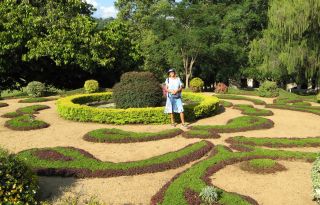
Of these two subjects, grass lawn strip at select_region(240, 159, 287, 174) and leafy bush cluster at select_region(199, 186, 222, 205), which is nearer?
leafy bush cluster at select_region(199, 186, 222, 205)

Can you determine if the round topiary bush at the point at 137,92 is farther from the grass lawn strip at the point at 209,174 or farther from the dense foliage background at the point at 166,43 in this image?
the dense foliage background at the point at 166,43

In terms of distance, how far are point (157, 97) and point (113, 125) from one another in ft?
9.79

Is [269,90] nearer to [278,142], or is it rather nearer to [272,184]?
[278,142]

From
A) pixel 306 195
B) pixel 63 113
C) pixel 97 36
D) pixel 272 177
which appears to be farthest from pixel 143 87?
pixel 97 36

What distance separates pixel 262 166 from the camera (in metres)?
9.38

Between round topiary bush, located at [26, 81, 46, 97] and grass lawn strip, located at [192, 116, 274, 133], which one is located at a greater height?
round topiary bush, located at [26, 81, 46, 97]

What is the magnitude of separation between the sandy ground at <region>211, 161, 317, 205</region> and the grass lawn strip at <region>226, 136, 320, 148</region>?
1.86m

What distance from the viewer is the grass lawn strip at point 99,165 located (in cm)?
894

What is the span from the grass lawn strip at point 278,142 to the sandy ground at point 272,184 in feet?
6.11

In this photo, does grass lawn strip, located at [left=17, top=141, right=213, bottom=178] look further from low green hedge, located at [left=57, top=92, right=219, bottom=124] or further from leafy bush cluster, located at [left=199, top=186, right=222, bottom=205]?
low green hedge, located at [left=57, top=92, right=219, bottom=124]

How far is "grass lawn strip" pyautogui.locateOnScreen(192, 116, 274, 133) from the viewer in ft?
44.7

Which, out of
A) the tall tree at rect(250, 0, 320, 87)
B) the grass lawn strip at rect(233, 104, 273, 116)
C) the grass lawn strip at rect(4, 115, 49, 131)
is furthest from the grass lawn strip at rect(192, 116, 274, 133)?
the tall tree at rect(250, 0, 320, 87)

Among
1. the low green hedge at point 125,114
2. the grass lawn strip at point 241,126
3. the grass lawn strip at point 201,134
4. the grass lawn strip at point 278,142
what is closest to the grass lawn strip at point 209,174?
the grass lawn strip at point 278,142

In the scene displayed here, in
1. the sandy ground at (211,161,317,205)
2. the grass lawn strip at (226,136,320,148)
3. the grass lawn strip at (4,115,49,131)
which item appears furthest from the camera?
the grass lawn strip at (4,115,49,131)
